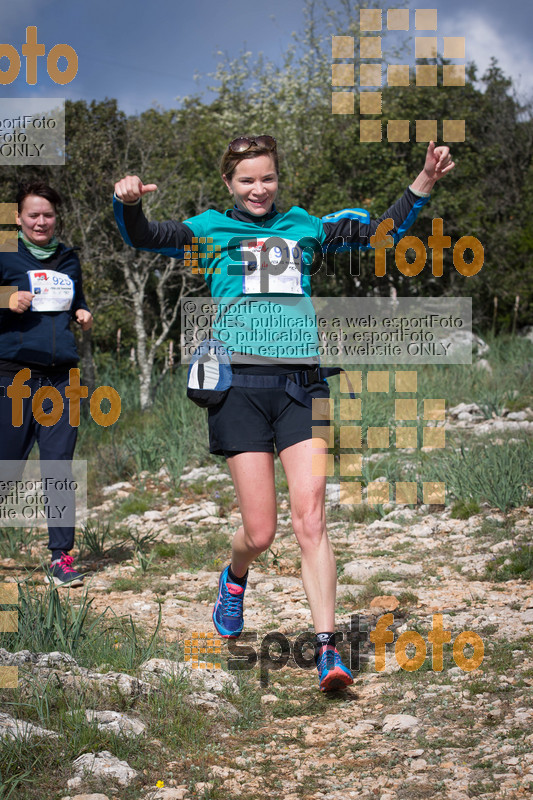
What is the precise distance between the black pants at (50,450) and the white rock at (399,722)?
2.43 m

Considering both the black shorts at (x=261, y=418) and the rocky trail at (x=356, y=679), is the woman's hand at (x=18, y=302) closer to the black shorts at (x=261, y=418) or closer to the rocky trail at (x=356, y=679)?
the rocky trail at (x=356, y=679)

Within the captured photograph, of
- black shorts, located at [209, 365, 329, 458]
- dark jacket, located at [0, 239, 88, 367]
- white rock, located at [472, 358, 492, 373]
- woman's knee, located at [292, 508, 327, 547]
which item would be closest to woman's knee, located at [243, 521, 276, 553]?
woman's knee, located at [292, 508, 327, 547]

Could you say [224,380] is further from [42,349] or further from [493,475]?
[493,475]

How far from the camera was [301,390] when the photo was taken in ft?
10.3

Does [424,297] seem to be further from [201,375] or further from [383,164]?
[201,375]

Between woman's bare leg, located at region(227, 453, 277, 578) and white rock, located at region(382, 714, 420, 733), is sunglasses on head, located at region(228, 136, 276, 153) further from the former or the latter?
white rock, located at region(382, 714, 420, 733)

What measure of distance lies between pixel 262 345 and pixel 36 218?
6.58 ft

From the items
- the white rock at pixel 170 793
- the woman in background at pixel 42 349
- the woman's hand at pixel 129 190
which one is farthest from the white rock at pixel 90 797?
the woman in background at pixel 42 349

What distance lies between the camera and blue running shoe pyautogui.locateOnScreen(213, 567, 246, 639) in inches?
140

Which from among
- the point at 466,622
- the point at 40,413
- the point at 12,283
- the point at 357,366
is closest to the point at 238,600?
the point at 466,622

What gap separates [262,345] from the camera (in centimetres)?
315

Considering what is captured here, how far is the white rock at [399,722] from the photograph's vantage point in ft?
8.83

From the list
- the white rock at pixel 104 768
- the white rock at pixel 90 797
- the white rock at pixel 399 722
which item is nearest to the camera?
the white rock at pixel 90 797

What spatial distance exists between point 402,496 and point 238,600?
91.6 inches
